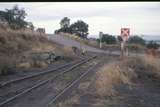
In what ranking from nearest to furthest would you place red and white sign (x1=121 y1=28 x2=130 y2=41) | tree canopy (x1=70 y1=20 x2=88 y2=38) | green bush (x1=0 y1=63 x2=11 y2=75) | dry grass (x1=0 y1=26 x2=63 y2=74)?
green bush (x1=0 y1=63 x2=11 y2=75)
dry grass (x1=0 y1=26 x2=63 y2=74)
red and white sign (x1=121 y1=28 x2=130 y2=41)
tree canopy (x1=70 y1=20 x2=88 y2=38)

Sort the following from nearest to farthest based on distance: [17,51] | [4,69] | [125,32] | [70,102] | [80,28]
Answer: [70,102], [4,69], [125,32], [17,51], [80,28]

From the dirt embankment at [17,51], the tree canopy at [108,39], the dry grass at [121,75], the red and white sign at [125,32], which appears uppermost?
the red and white sign at [125,32]

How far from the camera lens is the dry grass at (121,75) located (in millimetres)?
17341

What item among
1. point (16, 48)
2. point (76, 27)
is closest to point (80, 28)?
point (76, 27)

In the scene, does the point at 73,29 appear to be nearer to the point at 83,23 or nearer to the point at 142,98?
the point at 83,23

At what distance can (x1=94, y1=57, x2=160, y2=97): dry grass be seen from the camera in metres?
17.3

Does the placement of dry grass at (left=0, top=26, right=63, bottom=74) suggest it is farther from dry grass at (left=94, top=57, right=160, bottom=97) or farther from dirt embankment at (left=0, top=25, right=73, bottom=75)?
dry grass at (left=94, top=57, right=160, bottom=97)

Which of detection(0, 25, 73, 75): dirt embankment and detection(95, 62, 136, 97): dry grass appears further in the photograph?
detection(0, 25, 73, 75): dirt embankment

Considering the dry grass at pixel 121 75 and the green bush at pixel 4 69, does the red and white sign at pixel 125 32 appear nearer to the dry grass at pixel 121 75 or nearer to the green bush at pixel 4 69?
the dry grass at pixel 121 75

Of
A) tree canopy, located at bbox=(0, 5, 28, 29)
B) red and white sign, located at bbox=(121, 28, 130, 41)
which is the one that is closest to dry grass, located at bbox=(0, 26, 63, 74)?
red and white sign, located at bbox=(121, 28, 130, 41)

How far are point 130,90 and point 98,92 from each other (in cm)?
231

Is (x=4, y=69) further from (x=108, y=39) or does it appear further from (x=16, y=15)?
(x=108, y=39)

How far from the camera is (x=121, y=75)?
70.7 feet

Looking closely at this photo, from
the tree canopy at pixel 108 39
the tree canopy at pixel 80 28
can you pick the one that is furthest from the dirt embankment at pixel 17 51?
the tree canopy at pixel 80 28
